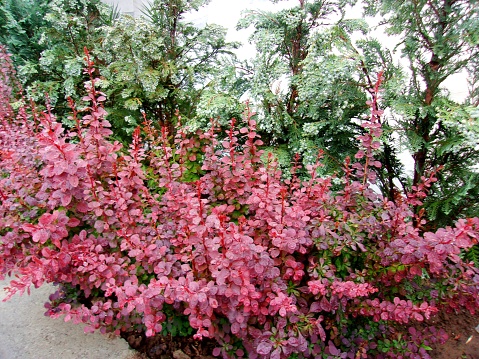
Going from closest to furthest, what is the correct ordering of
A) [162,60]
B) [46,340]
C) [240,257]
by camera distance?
1. [240,257]
2. [46,340]
3. [162,60]

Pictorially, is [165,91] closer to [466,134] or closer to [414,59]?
[414,59]

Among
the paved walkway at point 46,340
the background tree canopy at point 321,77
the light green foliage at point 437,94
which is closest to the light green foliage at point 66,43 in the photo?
the background tree canopy at point 321,77

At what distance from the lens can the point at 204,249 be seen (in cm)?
130

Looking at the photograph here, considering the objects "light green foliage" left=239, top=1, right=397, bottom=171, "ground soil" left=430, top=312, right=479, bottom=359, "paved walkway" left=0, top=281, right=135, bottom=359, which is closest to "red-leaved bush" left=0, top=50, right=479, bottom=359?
"paved walkway" left=0, top=281, right=135, bottom=359

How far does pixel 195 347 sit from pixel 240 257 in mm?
778

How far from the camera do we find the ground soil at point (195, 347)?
1624mm

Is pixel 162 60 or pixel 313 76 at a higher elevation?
pixel 162 60

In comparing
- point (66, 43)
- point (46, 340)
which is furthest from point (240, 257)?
point (66, 43)

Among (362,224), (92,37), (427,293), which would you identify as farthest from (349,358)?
(92,37)

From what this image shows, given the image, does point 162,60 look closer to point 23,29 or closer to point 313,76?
point 313,76

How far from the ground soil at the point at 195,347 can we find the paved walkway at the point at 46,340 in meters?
0.07

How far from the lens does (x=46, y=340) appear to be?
165 centimetres

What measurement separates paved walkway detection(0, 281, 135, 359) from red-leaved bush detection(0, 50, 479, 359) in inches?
6.0

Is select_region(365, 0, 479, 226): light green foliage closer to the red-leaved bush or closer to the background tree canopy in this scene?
the background tree canopy
